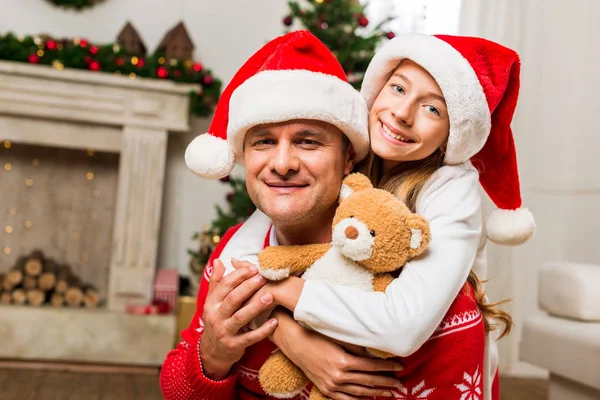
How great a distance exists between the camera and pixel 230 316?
1.33 meters

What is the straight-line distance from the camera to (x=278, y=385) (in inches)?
49.6

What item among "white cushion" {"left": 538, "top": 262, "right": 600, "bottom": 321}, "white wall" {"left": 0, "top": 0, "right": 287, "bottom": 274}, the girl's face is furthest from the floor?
the girl's face

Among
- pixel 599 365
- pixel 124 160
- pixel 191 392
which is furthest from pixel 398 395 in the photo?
pixel 124 160

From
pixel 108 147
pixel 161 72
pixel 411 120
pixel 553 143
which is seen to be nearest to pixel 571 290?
pixel 553 143

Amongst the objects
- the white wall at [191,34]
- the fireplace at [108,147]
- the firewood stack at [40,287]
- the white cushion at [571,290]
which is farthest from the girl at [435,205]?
the white wall at [191,34]

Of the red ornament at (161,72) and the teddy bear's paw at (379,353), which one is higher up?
the red ornament at (161,72)

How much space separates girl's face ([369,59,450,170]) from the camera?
4.32 feet

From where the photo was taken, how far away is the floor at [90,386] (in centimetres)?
303

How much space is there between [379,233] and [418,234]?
0.07 metres

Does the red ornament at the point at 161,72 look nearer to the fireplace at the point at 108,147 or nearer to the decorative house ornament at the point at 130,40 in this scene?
the fireplace at the point at 108,147

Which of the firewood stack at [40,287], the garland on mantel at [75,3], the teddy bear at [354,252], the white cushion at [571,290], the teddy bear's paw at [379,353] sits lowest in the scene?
the firewood stack at [40,287]

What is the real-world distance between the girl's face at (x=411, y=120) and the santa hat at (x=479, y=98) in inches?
1.1

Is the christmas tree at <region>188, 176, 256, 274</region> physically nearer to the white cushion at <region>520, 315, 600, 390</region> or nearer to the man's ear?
the white cushion at <region>520, 315, 600, 390</region>

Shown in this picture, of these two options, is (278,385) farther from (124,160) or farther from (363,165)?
(124,160)
